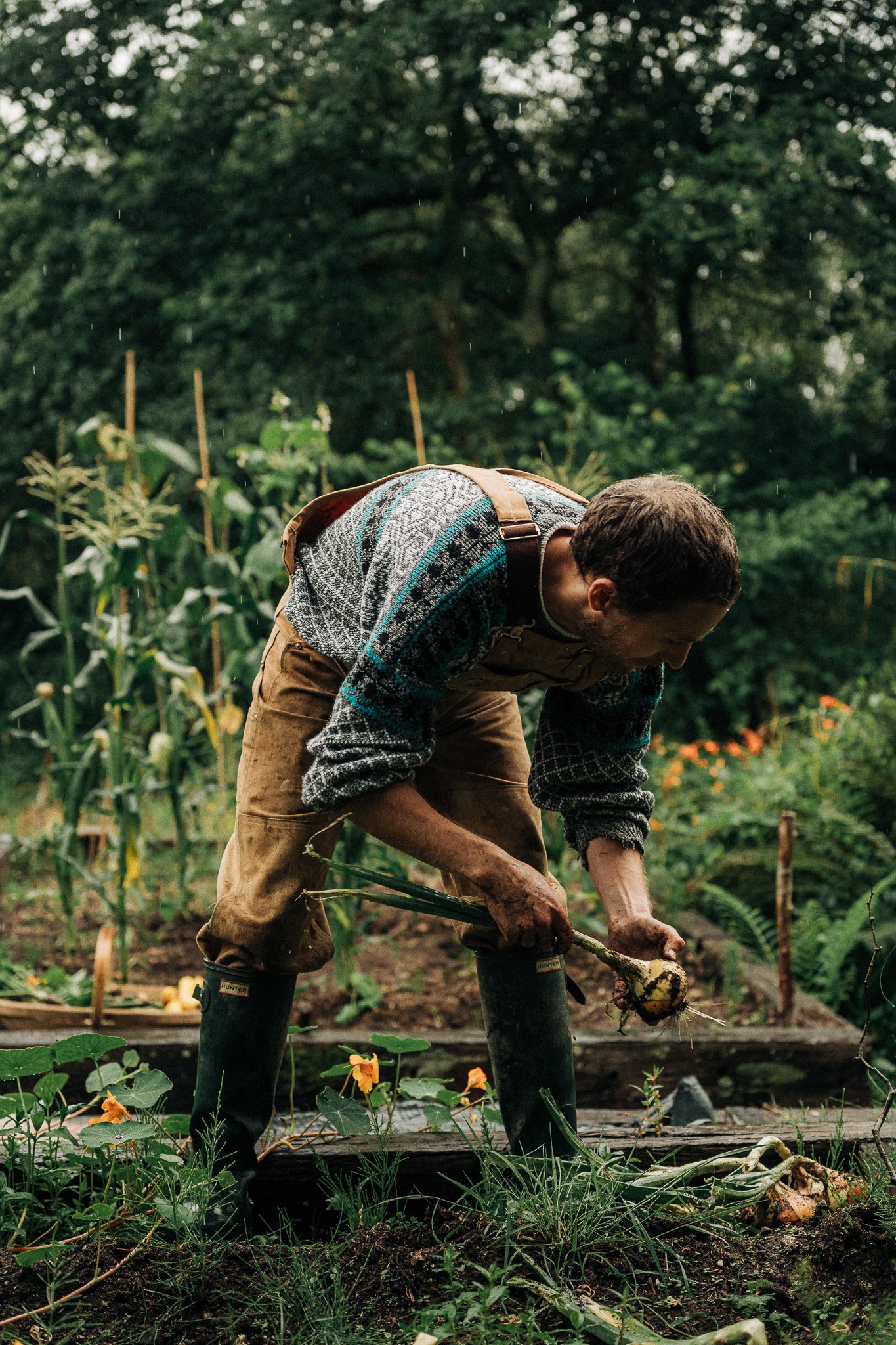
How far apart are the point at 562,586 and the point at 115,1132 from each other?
43.8 inches

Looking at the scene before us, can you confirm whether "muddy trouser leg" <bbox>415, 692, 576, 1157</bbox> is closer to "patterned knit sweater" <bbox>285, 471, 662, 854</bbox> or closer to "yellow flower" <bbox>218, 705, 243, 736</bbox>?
"patterned knit sweater" <bbox>285, 471, 662, 854</bbox>

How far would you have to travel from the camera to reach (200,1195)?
1772mm

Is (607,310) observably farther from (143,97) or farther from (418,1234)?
(418,1234)

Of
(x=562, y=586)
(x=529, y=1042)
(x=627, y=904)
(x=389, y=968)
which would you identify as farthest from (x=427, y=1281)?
(x=389, y=968)

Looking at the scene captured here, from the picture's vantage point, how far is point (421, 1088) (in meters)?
2.10

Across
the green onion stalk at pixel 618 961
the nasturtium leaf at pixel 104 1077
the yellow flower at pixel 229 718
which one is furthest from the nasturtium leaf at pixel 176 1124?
the yellow flower at pixel 229 718

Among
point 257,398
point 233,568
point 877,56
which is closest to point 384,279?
A: point 257,398

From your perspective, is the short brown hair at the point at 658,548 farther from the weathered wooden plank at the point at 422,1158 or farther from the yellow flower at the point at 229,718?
the yellow flower at the point at 229,718

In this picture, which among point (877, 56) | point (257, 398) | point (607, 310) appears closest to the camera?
point (877, 56)

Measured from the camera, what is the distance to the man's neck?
1751 mm

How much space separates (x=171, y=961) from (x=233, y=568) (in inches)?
53.6

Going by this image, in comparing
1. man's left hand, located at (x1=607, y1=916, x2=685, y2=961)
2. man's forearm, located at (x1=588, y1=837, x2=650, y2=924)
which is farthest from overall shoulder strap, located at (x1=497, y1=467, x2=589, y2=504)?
man's left hand, located at (x1=607, y1=916, x2=685, y2=961)

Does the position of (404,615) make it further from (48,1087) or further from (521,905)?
(48,1087)

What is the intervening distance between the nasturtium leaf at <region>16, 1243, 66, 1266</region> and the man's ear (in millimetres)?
1202
